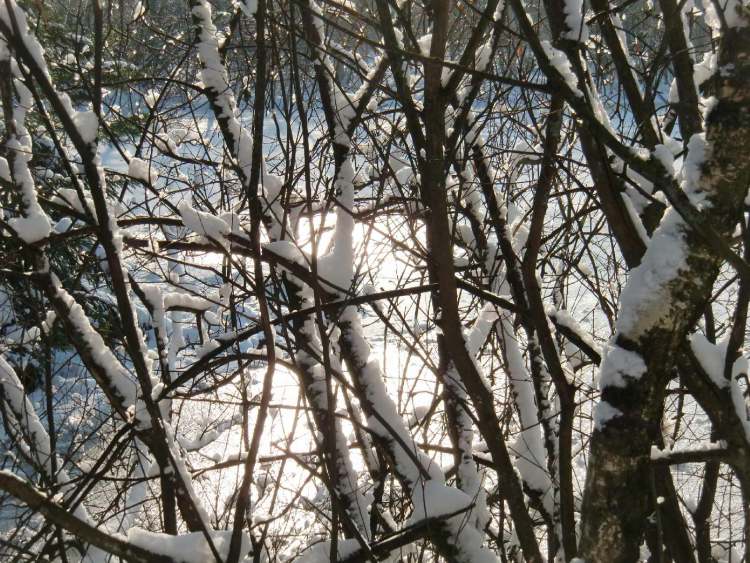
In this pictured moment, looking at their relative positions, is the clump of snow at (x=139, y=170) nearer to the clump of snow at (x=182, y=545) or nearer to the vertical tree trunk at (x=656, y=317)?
the clump of snow at (x=182, y=545)

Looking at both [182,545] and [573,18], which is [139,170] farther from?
[573,18]

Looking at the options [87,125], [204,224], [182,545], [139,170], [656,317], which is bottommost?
[182,545]

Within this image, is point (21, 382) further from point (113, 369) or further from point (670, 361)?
point (670, 361)

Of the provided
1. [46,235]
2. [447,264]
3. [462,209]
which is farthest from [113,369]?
[462,209]

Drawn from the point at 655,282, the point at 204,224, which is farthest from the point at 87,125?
the point at 655,282

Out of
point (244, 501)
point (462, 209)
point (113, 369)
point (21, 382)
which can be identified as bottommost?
point (244, 501)

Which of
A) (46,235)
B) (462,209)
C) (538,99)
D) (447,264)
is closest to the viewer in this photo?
(447,264)

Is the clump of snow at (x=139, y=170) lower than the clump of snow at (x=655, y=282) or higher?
higher

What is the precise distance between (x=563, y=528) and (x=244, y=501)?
1.14 meters

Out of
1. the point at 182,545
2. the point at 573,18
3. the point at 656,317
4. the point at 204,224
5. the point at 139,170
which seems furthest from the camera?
the point at 139,170

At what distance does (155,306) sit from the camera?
3.60 m

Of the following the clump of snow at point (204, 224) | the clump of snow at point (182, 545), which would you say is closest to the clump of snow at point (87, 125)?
the clump of snow at point (204, 224)

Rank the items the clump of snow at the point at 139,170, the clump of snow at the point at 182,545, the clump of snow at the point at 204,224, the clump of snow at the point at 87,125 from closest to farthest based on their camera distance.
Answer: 1. the clump of snow at the point at 182,545
2. the clump of snow at the point at 87,125
3. the clump of snow at the point at 204,224
4. the clump of snow at the point at 139,170

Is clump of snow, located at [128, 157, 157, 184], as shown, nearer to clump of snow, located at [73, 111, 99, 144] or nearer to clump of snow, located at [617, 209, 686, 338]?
clump of snow, located at [73, 111, 99, 144]
